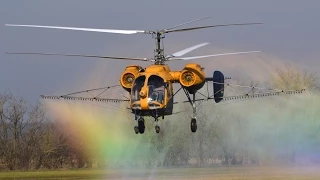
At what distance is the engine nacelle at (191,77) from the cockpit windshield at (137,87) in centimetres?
262

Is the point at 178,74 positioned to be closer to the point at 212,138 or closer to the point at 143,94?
the point at 143,94

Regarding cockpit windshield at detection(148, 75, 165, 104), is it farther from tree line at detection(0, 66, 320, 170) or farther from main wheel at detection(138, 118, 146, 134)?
tree line at detection(0, 66, 320, 170)

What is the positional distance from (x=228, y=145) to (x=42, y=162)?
2749 centimetres

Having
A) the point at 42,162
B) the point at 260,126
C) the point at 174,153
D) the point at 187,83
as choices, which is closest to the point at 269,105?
the point at 260,126

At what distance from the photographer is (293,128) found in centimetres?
9625

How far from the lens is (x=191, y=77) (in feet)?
153

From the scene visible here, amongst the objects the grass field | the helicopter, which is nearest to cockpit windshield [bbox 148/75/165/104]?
the helicopter

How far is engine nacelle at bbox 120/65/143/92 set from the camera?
4728cm

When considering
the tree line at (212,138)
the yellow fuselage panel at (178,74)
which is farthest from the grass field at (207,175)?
the yellow fuselage panel at (178,74)

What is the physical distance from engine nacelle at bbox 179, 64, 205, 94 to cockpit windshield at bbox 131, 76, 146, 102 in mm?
→ 2623

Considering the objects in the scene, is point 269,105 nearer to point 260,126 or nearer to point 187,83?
point 260,126

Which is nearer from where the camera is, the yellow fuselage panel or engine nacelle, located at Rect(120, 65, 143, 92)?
the yellow fuselage panel

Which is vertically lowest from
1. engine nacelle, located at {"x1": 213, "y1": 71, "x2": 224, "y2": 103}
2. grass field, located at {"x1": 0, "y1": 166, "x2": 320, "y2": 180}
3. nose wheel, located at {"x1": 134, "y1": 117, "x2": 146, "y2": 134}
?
grass field, located at {"x1": 0, "y1": 166, "x2": 320, "y2": 180}

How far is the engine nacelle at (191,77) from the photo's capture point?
1837 inches
